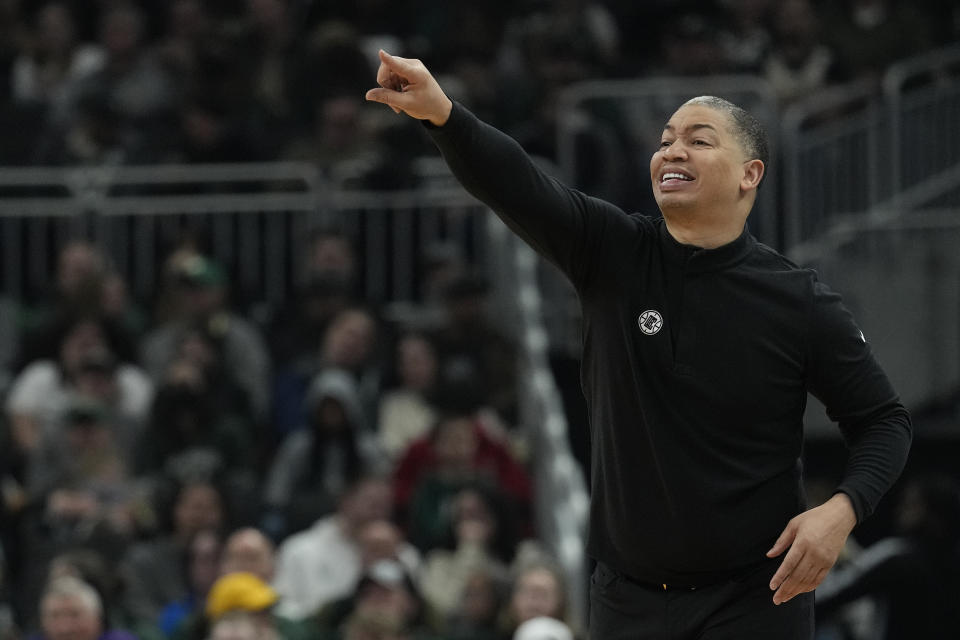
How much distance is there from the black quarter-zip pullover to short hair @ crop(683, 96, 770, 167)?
0.22m

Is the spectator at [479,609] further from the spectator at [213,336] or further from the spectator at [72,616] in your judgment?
the spectator at [213,336]

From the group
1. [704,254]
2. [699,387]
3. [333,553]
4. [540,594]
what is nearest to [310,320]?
[333,553]

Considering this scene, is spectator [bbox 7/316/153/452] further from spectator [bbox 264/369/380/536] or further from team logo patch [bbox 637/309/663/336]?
team logo patch [bbox 637/309/663/336]

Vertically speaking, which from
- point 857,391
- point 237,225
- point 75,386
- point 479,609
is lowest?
point 479,609

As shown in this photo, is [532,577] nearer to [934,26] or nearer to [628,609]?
[628,609]

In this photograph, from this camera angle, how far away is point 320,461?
1016 centimetres

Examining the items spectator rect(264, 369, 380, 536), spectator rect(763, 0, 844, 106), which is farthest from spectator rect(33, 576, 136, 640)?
spectator rect(763, 0, 844, 106)

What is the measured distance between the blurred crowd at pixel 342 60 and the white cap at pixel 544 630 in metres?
4.45

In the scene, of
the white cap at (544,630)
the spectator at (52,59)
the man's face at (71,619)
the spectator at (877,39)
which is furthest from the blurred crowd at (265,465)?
the spectator at (877,39)

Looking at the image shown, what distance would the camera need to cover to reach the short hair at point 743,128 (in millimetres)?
4422

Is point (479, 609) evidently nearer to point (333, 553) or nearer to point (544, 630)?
point (544, 630)

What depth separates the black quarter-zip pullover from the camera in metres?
4.30

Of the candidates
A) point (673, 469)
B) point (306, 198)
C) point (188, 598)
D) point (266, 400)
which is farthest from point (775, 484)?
point (306, 198)

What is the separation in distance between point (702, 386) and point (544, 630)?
155 inches
